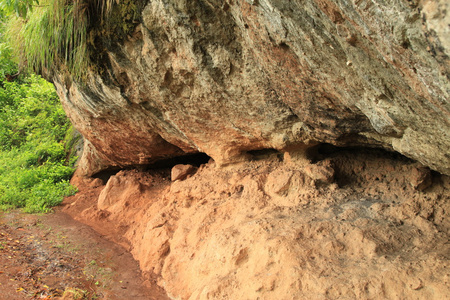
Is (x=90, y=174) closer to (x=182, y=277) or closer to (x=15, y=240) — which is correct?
(x=15, y=240)

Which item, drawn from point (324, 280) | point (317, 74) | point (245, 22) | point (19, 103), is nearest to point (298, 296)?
point (324, 280)

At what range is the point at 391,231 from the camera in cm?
311

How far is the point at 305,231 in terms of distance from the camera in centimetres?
333

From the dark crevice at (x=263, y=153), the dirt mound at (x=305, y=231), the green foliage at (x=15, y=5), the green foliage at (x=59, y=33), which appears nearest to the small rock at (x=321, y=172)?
the dirt mound at (x=305, y=231)

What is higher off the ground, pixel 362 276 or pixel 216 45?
pixel 216 45

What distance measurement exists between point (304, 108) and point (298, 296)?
1.51 meters

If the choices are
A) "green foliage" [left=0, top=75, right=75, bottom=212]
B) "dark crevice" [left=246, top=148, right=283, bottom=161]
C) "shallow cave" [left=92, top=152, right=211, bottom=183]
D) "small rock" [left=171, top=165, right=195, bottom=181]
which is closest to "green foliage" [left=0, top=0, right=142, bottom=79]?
"small rock" [left=171, top=165, right=195, bottom=181]

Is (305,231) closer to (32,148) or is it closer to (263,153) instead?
(263,153)

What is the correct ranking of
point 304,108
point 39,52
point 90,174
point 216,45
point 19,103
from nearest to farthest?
point 304,108, point 216,45, point 39,52, point 90,174, point 19,103

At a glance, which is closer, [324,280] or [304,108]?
[324,280]

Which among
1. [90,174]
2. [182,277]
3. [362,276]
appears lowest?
[90,174]

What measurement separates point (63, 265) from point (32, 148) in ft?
19.4

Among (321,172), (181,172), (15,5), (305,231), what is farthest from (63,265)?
(321,172)

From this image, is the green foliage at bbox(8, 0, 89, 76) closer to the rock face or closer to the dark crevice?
the rock face
